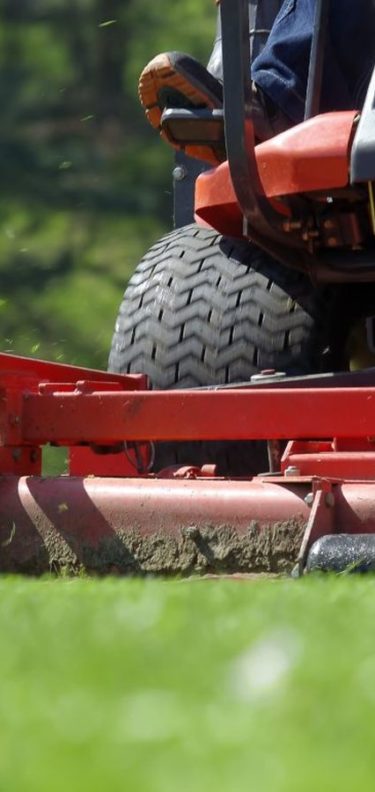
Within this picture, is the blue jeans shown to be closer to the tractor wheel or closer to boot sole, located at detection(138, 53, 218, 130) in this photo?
boot sole, located at detection(138, 53, 218, 130)

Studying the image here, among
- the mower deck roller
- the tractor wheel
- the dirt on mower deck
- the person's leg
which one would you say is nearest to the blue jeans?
the person's leg

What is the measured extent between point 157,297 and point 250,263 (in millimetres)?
234

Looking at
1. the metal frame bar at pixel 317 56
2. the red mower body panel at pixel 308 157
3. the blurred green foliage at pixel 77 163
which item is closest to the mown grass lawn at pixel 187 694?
the red mower body panel at pixel 308 157

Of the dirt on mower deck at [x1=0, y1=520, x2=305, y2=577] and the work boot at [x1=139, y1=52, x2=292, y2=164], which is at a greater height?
the work boot at [x1=139, y1=52, x2=292, y2=164]

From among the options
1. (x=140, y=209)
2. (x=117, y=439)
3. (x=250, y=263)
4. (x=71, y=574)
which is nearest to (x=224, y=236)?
(x=250, y=263)

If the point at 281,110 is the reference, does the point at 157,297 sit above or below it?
below

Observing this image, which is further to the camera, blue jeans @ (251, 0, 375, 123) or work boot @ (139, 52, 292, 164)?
blue jeans @ (251, 0, 375, 123)

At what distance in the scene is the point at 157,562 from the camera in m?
2.42

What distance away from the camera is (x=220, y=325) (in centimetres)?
309

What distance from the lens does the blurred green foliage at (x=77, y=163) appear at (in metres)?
9.28

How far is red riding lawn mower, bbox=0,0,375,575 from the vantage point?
7.73 feet

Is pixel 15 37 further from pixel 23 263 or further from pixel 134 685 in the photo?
pixel 134 685

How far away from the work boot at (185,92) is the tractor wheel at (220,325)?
1.05ft

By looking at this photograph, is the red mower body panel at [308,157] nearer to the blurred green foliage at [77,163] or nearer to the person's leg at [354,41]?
the person's leg at [354,41]
